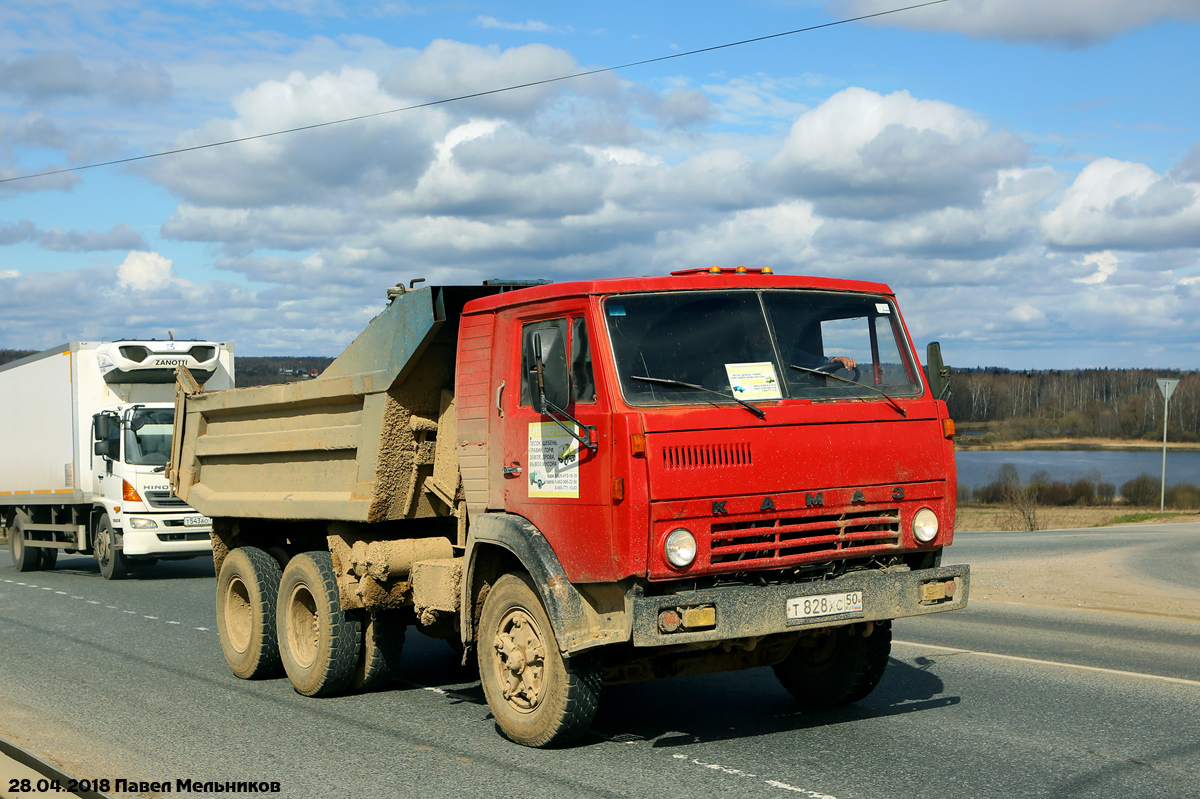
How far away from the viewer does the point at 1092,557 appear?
19172 mm

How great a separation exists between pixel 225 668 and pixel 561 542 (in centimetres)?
487

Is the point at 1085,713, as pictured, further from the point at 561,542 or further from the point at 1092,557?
the point at 1092,557

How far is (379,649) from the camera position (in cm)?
798

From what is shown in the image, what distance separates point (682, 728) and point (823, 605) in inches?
57.7

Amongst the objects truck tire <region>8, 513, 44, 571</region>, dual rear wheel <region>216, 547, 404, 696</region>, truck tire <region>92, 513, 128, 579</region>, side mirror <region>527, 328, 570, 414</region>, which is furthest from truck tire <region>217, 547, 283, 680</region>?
truck tire <region>8, 513, 44, 571</region>

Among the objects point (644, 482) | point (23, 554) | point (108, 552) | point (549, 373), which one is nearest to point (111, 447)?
point (108, 552)

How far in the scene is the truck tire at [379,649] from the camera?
7969mm

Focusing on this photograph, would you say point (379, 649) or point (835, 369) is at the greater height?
point (835, 369)

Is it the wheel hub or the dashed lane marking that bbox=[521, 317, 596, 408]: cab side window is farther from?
the dashed lane marking

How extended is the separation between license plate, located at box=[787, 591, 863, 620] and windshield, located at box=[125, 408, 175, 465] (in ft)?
45.7

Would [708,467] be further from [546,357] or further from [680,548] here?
[546,357]

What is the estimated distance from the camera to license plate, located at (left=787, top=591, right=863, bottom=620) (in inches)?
225

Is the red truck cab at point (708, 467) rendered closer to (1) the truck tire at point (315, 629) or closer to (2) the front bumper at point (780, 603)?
(2) the front bumper at point (780, 603)

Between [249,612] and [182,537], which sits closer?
[249,612]
